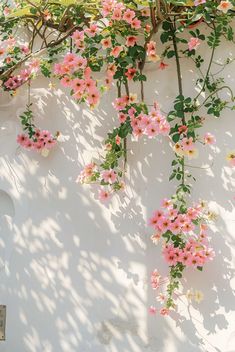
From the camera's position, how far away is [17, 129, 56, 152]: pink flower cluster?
291 cm

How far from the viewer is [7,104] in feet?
10.3

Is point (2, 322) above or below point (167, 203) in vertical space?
below

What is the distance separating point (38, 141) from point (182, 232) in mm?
1103

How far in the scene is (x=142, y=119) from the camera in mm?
2547

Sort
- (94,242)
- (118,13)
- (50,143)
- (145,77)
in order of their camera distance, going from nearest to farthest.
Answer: (118,13), (145,77), (94,242), (50,143)

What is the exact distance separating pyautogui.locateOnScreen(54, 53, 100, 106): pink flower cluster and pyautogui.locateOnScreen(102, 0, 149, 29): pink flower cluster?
30cm

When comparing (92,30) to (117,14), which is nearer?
(117,14)

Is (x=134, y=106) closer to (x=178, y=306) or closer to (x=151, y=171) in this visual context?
(x=151, y=171)

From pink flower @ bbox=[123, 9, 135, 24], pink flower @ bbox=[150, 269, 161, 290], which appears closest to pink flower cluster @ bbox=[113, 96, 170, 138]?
pink flower @ bbox=[123, 9, 135, 24]

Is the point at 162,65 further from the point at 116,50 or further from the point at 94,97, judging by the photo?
the point at 94,97

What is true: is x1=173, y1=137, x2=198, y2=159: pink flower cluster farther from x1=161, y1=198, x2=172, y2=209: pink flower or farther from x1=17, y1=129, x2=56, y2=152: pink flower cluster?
x1=17, y1=129, x2=56, y2=152: pink flower cluster

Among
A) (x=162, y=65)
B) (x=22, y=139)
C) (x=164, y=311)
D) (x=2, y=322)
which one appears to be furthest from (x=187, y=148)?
(x=2, y=322)

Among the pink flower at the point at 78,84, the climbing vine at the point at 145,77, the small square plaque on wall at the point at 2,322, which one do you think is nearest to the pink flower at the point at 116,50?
the climbing vine at the point at 145,77

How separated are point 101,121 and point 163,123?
20.8 inches
